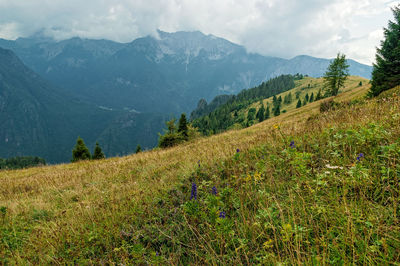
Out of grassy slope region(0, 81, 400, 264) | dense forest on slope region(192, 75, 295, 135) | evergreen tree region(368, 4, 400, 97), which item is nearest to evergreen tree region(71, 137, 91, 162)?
grassy slope region(0, 81, 400, 264)

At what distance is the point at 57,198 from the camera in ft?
16.8

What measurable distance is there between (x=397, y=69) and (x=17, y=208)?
40.9m

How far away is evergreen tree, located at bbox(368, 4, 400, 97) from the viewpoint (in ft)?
83.3

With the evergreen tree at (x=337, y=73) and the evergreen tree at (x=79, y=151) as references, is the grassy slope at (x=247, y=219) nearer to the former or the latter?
the evergreen tree at (x=79, y=151)

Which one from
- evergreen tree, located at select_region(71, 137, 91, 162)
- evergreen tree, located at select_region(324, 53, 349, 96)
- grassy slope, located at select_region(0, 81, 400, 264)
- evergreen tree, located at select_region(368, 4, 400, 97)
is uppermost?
evergreen tree, located at select_region(324, 53, 349, 96)

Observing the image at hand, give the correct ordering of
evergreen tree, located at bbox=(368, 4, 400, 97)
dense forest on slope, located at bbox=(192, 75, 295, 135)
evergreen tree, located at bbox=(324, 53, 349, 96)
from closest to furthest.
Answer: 1. evergreen tree, located at bbox=(368, 4, 400, 97)
2. evergreen tree, located at bbox=(324, 53, 349, 96)
3. dense forest on slope, located at bbox=(192, 75, 295, 135)

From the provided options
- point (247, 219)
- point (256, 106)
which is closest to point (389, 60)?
point (247, 219)

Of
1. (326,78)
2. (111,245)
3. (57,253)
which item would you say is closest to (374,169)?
(111,245)

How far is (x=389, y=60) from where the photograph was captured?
2703cm

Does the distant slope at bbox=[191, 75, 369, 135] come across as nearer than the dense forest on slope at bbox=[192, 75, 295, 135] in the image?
Yes

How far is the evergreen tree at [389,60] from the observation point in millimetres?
25375

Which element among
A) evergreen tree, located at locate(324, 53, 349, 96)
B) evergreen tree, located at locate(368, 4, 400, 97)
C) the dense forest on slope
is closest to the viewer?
evergreen tree, located at locate(368, 4, 400, 97)

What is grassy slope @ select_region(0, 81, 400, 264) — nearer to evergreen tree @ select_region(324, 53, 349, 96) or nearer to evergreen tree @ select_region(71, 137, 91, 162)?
evergreen tree @ select_region(71, 137, 91, 162)

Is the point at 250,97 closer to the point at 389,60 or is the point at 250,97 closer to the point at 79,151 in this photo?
the point at 389,60
